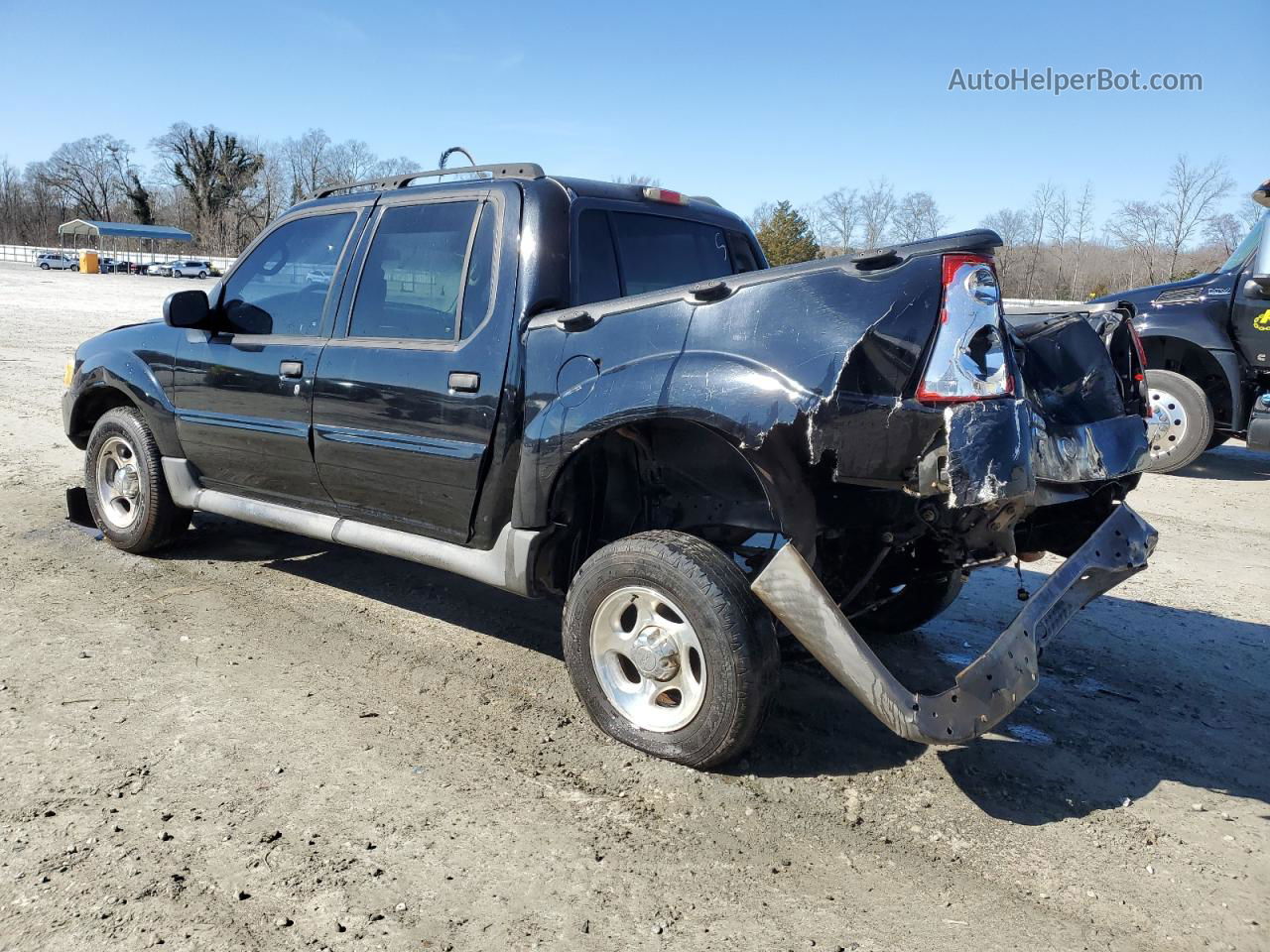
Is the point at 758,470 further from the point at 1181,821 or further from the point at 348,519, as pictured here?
the point at 348,519

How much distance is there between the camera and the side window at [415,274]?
4.12 metres

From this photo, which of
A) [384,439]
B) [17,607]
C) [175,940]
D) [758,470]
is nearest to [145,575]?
[17,607]

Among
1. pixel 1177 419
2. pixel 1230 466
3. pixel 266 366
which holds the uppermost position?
pixel 266 366

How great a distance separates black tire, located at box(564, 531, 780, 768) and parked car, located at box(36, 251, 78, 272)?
204 ft

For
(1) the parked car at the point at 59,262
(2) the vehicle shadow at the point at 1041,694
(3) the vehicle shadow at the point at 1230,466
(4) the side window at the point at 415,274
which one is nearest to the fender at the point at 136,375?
(2) the vehicle shadow at the point at 1041,694

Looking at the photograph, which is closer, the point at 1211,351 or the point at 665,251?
the point at 665,251

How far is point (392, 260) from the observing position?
4.41m

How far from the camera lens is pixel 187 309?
5.01 m

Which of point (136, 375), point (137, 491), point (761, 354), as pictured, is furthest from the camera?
point (137, 491)

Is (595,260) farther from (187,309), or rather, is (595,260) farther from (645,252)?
(187,309)

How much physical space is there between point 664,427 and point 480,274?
1.01 meters

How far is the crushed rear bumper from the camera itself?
9.77 ft

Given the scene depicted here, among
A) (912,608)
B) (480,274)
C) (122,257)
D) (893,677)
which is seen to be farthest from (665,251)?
(122,257)

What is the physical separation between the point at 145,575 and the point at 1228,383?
898 cm
